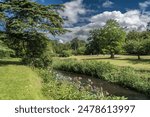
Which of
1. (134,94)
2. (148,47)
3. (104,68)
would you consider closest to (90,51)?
(148,47)

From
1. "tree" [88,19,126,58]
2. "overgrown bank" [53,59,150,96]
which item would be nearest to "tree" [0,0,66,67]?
"overgrown bank" [53,59,150,96]

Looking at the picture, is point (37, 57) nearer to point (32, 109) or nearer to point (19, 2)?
point (19, 2)

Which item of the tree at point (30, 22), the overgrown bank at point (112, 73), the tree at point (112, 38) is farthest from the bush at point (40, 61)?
the tree at point (112, 38)

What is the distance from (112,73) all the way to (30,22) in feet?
37.3

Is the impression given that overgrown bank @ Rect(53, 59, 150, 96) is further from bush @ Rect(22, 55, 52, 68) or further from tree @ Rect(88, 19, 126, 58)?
tree @ Rect(88, 19, 126, 58)

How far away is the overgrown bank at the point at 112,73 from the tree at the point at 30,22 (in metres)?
7.86

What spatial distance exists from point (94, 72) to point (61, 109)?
91.8ft

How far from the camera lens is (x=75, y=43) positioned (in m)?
135

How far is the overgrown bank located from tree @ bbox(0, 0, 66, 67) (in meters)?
7.86

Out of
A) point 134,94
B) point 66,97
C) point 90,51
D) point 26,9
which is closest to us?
point 66,97

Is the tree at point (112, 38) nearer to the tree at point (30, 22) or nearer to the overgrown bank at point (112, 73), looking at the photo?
the overgrown bank at point (112, 73)

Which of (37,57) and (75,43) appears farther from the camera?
(75,43)

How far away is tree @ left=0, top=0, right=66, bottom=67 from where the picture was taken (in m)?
29.3

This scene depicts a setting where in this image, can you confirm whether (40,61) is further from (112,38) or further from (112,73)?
(112,38)
